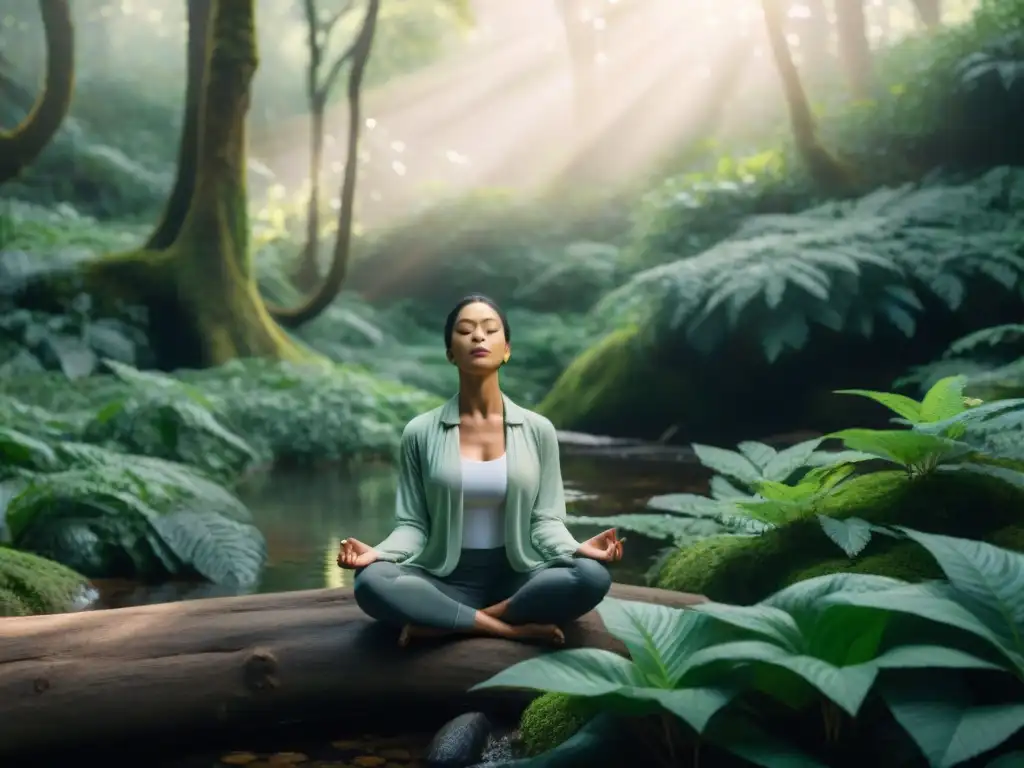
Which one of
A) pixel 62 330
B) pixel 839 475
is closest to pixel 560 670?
pixel 839 475

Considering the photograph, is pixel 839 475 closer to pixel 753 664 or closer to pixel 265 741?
pixel 753 664

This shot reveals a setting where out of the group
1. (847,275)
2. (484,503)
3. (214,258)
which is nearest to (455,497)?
(484,503)

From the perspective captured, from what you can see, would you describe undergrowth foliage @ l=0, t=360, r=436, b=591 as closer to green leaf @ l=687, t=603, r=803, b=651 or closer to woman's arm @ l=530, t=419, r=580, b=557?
woman's arm @ l=530, t=419, r=580, b=557

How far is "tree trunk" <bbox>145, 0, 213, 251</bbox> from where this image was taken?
8.75 m

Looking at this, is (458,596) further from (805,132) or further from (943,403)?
(805,132)

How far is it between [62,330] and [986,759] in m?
7.73

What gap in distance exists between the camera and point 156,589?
387cm

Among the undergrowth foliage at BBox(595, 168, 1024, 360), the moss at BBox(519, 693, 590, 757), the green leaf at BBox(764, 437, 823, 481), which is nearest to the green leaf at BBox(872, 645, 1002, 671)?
the moss at BBox(519, 693, 590, 757)

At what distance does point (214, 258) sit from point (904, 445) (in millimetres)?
6810

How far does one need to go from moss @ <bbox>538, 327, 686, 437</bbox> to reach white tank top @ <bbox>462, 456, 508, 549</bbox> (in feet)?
16.7

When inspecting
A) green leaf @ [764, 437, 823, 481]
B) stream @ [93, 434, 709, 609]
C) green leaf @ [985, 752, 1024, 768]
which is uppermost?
green leaf @ [764, 437, 823, 481]

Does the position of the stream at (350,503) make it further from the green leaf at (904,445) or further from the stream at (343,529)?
the green leaf at (904,445)

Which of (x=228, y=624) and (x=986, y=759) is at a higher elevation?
(x=228, y=624)

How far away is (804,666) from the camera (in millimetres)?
1762
